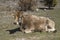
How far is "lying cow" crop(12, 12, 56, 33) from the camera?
11812 millimetres

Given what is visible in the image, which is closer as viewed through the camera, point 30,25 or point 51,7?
point 30,25

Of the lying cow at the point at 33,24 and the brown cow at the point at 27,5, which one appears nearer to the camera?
the lying cow at the point at 33,24

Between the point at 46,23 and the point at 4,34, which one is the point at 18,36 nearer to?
the point at 4,34

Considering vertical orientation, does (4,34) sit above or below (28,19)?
below

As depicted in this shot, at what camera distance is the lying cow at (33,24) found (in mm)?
11812

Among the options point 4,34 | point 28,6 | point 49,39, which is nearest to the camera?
point 49,39

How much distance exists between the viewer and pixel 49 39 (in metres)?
10.8

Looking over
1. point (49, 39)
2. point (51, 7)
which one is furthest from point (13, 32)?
point (51, 7)

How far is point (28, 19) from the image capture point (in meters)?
11.8

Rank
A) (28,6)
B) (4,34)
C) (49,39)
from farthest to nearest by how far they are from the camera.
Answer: (28,6)
(4,34)
(49,39)

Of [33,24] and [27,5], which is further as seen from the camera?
[27,5]

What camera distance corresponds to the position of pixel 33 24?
12.0 meters

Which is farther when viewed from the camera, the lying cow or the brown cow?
the brown cow

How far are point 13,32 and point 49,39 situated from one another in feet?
7.32
